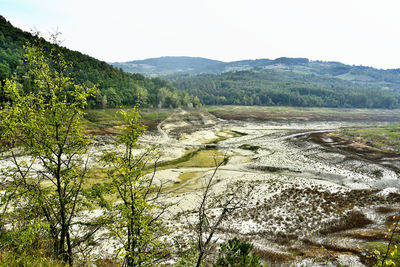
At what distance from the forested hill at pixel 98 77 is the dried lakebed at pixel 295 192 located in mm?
49626

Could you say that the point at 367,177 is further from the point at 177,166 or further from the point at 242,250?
the point at 242,250

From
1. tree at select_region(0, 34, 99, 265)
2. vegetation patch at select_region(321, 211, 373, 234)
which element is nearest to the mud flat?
vegetation patch at select_region(321, 211, 373, 234)

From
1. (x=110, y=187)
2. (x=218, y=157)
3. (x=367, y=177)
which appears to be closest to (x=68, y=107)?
(x=110, y=187)

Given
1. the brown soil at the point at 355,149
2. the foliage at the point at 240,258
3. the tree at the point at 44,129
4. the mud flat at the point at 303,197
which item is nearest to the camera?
the tree at the point at 44,129

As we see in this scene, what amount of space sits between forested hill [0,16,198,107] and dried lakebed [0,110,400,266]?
163ft

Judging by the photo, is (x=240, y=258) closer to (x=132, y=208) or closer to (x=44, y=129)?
(x=132, y=208)

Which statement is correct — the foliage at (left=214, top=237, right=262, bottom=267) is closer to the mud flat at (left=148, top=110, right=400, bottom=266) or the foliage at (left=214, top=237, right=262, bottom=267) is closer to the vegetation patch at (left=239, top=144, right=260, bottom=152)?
the mud flat at (left=148, top=110, right=400, bottom=266)

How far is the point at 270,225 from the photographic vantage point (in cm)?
2322

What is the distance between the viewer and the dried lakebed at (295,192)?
63.5 feet

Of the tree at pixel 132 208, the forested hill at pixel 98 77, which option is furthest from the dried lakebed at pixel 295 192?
the forested hill at pixel 98 77

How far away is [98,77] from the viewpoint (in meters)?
131

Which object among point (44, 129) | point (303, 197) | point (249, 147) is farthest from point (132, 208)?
point (249, 147)

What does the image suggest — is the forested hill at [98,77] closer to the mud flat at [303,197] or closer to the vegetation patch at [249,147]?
the vegetation patch at [249,147]

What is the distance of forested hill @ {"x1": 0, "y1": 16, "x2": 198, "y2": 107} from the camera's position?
9012cm
